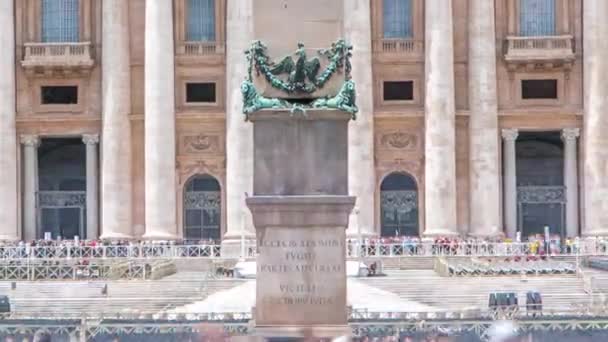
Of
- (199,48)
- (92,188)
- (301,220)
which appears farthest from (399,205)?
(301,220)

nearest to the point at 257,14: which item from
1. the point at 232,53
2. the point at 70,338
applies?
the point at 70,338

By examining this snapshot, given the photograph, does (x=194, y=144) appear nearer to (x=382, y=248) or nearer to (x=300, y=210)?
(x=382, y=248)

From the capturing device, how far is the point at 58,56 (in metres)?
78.4

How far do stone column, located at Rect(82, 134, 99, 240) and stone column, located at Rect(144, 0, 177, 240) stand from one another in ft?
11.8

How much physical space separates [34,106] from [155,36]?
7680mm

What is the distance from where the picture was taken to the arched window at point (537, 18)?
257 ft

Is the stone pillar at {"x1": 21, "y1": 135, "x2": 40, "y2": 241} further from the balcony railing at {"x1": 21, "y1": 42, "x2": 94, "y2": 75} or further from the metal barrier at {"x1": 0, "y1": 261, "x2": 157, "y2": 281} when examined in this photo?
the metal barrier at {"x1": 0, "y1": 261, "x2": 157, "y2": 281}

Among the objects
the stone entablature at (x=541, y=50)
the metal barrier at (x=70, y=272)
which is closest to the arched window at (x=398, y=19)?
the stone entablature at (x=541, y=50)

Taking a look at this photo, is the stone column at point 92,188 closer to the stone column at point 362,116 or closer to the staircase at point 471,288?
the stone column at point 362,116

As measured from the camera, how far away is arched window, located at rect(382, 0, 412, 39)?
257ft

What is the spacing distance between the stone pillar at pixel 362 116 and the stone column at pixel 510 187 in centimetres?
652

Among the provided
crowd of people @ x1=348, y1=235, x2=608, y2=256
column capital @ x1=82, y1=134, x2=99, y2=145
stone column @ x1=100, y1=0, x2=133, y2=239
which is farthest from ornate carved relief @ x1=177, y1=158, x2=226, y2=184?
crowd of people @ x1=348, y1=235, x2=608, y2=256

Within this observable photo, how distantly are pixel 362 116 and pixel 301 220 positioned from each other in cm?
5561

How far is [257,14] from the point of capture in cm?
2114
